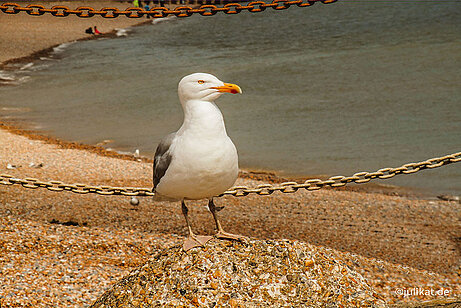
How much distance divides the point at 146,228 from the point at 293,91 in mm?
12405

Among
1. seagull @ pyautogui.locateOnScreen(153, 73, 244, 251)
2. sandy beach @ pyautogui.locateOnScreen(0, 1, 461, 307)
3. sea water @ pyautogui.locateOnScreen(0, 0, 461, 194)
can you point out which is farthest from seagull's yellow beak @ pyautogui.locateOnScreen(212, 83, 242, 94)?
sea water @ pyautogui.locateOnScreen(0, 0, 461, 194)

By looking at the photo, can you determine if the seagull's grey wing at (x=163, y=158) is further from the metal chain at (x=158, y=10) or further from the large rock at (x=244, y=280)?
the metal chain at (x=158, y=10)

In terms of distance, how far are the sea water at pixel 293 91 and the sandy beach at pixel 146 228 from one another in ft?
6.36

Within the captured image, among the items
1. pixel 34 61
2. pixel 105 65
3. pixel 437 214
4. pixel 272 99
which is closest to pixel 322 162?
pixel 437 214

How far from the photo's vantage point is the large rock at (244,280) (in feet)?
13.1

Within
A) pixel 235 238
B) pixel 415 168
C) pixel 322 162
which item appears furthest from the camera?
pixel 322 162

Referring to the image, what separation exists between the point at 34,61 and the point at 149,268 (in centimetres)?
2398

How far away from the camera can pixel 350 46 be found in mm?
26625

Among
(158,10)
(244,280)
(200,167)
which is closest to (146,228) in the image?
(158,10)

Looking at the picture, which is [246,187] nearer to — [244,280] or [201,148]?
[244,280]

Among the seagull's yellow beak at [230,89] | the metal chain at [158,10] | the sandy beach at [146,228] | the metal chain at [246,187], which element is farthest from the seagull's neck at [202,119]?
the sandy beach at [146,228]

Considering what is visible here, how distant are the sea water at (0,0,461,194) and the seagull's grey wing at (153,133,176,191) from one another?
25.2 feet

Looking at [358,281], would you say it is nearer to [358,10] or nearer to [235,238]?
[235,238]

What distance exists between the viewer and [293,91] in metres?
18.9
